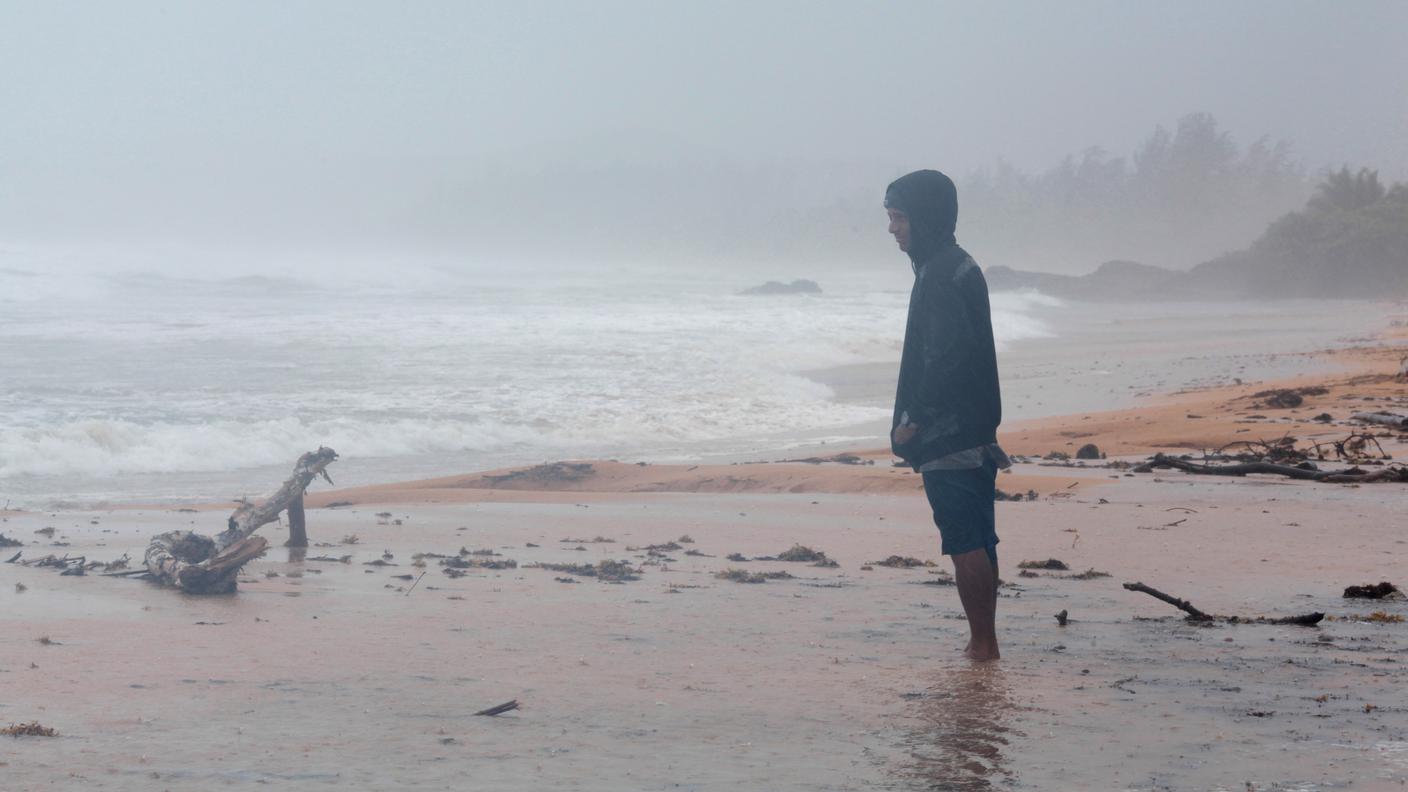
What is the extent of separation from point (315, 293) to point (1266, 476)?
1556 inches

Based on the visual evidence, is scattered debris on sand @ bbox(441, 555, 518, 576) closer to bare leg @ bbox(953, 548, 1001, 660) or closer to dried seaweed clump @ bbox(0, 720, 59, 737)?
bare leg @ bbox(953, 548, 1001, 660)

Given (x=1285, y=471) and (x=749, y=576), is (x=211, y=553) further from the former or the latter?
(x=1285, y=471)

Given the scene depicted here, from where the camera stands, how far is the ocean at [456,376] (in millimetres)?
13539

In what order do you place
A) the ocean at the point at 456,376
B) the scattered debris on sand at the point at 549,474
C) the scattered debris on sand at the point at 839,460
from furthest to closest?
the ocean at the point at 456,376
the scattered debris on sand at the point at 839,460
the scattered debris on sand at the point at 549,474

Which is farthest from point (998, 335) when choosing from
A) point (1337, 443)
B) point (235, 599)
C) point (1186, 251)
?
point (1186, 251)

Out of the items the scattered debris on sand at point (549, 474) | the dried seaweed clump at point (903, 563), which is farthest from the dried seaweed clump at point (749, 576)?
the scattered debris on sand at point (549, 474)

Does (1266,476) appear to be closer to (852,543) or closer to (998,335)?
(852,543)

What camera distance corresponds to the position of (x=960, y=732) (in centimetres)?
330

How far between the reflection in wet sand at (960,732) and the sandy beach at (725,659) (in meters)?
0.01

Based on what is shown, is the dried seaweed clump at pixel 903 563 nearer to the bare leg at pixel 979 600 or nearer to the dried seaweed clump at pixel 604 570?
the dried seaweed clump at pixel 604 570

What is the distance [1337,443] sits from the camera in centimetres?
944

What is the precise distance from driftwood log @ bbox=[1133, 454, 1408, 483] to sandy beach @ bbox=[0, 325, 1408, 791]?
24 centimetres

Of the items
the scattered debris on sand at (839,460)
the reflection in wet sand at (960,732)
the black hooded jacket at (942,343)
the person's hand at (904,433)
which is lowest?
the reflection in wet sand at (960,732)

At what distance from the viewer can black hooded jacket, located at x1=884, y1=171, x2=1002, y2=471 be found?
421 cm
